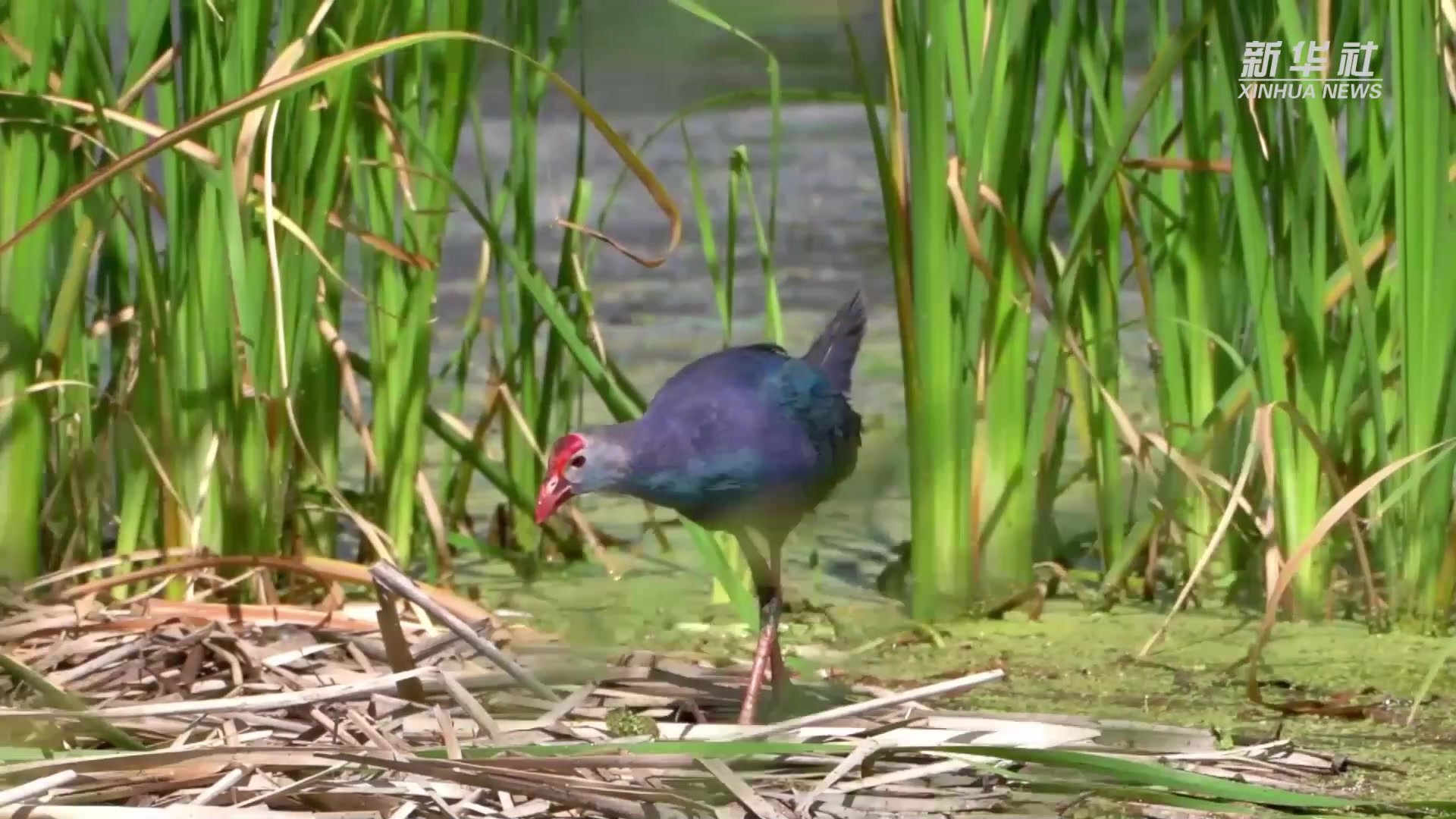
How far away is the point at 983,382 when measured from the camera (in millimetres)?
1904

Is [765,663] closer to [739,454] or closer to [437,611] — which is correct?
[739,454]

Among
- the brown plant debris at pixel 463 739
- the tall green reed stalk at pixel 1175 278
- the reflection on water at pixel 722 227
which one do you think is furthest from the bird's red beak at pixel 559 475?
the tall green reed stalk at pixel 1175 278

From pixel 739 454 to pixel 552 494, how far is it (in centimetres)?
17

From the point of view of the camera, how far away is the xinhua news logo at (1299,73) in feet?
5.75

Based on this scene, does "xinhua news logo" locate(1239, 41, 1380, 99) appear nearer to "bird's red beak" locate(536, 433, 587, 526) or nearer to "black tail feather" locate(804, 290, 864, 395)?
"black tail feather" locate(804, 290, 864, 395)

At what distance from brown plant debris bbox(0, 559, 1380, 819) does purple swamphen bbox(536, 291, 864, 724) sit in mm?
136

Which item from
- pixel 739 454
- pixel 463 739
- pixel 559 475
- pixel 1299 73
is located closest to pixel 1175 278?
pixel 1299 73

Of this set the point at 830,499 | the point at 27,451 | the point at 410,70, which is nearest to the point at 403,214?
the point at 410,70

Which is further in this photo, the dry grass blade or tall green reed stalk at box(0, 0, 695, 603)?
tall green reed stalk at box(0, 0, 695, 603)

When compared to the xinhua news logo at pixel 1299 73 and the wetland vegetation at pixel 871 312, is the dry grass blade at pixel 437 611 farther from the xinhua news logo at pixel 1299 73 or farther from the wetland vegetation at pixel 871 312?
the xinhua news logo at pixel 1299 73

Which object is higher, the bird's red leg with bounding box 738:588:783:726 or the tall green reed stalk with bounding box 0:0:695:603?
the tall green reed stalk with bounding box 0:0:695:603

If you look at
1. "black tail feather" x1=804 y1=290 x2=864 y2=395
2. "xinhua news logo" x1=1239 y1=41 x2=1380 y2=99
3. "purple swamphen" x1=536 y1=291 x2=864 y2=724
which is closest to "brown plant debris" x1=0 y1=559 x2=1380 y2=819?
"purple swamphen" x1=536 y1=291 x2=864 y2=724

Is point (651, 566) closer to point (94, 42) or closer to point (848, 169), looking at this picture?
point (848, 169)

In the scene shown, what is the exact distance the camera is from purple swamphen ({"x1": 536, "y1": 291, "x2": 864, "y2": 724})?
1.56m
